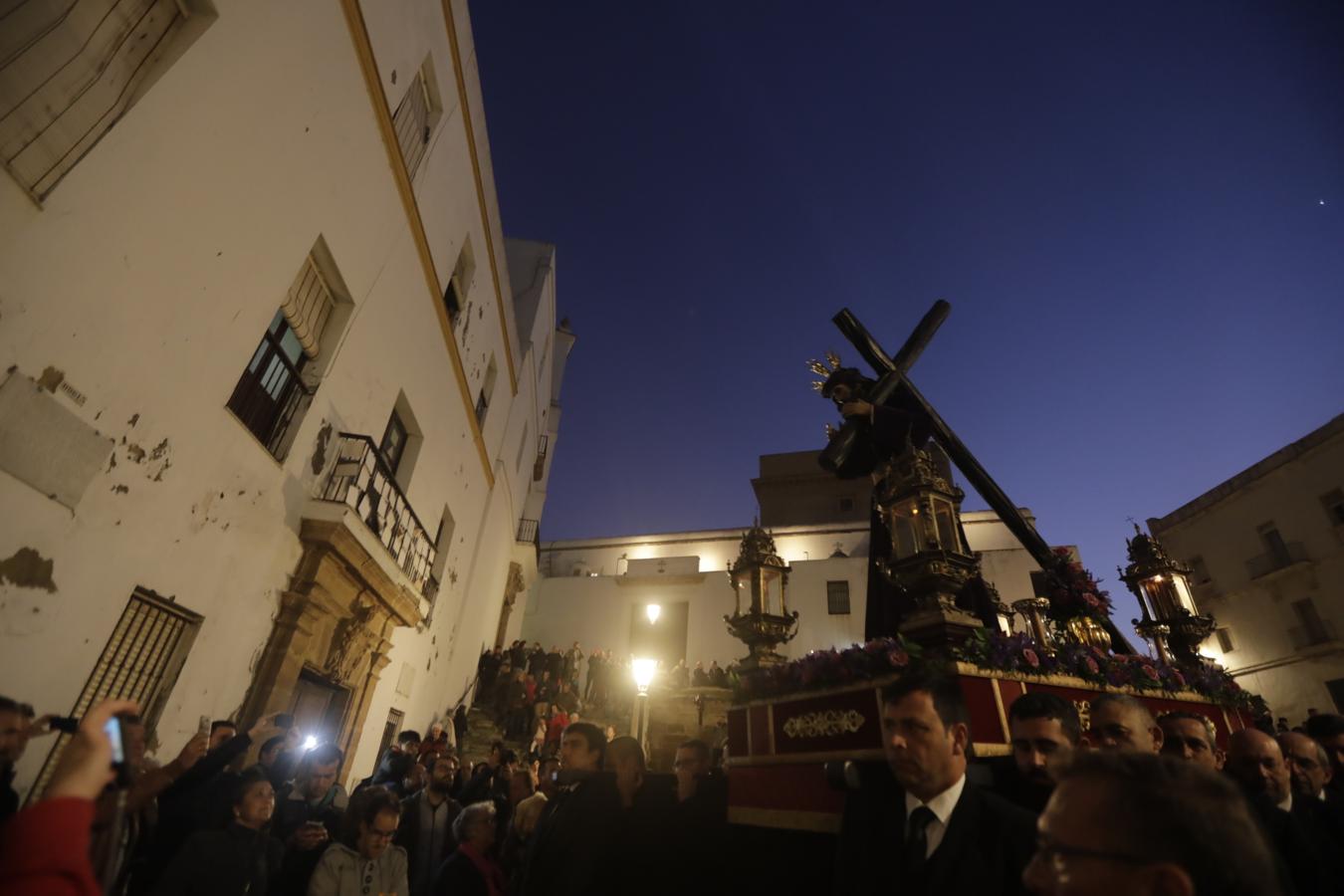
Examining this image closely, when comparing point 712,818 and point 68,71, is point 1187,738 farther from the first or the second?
point 68,71

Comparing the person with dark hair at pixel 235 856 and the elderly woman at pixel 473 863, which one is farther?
the elderly woman at pixel 473 863

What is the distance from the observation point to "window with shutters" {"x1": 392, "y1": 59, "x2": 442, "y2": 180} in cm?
836

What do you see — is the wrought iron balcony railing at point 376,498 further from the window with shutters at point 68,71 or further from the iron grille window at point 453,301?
the window with shutters at point 68,71

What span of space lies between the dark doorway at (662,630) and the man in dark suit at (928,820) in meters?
21.9

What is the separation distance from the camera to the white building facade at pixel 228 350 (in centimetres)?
390

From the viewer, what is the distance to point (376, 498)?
825 cm

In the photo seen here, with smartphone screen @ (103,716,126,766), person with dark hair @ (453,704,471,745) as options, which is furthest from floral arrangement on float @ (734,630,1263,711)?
person with dark hair @ (453,704,471,745)

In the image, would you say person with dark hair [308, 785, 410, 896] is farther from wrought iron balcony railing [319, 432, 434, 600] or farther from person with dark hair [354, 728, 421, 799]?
wrought iron balcony railing [319, 432, 434, 600]

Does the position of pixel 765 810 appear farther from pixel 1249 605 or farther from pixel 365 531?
pixel 1249 605

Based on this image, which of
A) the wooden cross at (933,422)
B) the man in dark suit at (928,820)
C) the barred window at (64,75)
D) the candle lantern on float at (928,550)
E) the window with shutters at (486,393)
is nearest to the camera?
the man in dark suit at (928,820)

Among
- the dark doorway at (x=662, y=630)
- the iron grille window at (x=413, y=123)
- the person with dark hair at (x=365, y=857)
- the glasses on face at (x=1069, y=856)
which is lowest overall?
the person with dark hair at (x=365, y=857)

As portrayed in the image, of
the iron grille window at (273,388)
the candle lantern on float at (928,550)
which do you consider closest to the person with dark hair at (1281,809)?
the candle lantern on float at (928,550)

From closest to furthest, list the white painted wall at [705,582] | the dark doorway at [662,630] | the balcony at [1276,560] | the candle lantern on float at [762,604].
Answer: the candle lantern on float at [762,604]
the balcony at [1276,560]
the white painted wall at [705,582]
the dark doorway at [662,630]

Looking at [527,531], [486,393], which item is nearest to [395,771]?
[486,393]
